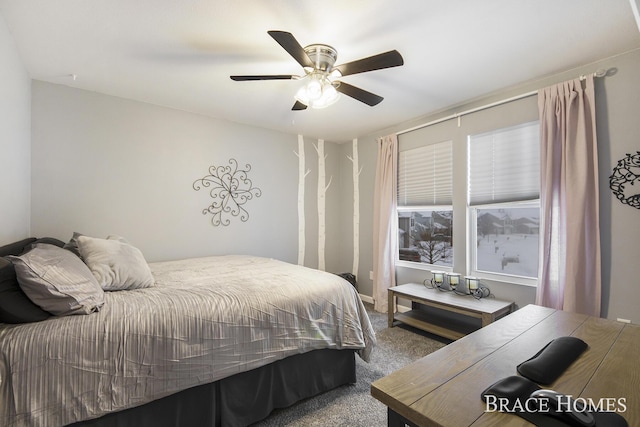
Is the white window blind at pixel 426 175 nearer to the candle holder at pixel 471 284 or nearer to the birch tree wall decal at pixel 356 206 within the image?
the birch tree wall decal at pixel 356 206

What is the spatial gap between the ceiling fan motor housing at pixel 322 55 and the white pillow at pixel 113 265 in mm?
1846

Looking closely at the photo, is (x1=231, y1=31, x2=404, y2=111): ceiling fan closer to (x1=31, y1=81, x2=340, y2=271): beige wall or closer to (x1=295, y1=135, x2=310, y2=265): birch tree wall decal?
(x1=31, y1=81, x2=340, y2=271): beige wall

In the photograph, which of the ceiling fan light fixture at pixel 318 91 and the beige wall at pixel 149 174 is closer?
the ceiling fan light fixture at pixel 318 91

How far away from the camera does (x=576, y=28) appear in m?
1.79

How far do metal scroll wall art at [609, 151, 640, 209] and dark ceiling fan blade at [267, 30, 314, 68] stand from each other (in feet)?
7.89

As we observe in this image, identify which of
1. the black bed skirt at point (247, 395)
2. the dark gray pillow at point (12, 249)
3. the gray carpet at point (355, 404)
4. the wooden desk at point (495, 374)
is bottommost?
the gray carpet at point (355, 404)

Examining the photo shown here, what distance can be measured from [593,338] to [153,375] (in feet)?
6.40

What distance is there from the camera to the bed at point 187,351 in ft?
3.64

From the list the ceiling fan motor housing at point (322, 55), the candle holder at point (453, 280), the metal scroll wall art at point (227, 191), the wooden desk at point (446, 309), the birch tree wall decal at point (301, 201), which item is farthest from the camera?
the birch tree wall decal at point (301, 201)

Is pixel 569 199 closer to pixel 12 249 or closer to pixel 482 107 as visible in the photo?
pixel 482 107

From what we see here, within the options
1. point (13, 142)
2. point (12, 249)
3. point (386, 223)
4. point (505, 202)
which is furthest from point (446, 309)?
point (13, 142)

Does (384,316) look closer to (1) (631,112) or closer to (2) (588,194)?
(2) (588,194)

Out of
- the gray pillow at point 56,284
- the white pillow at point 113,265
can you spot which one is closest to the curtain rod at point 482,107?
the white pillow at point 113,265

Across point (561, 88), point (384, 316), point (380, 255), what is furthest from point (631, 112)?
point (384, 316)
